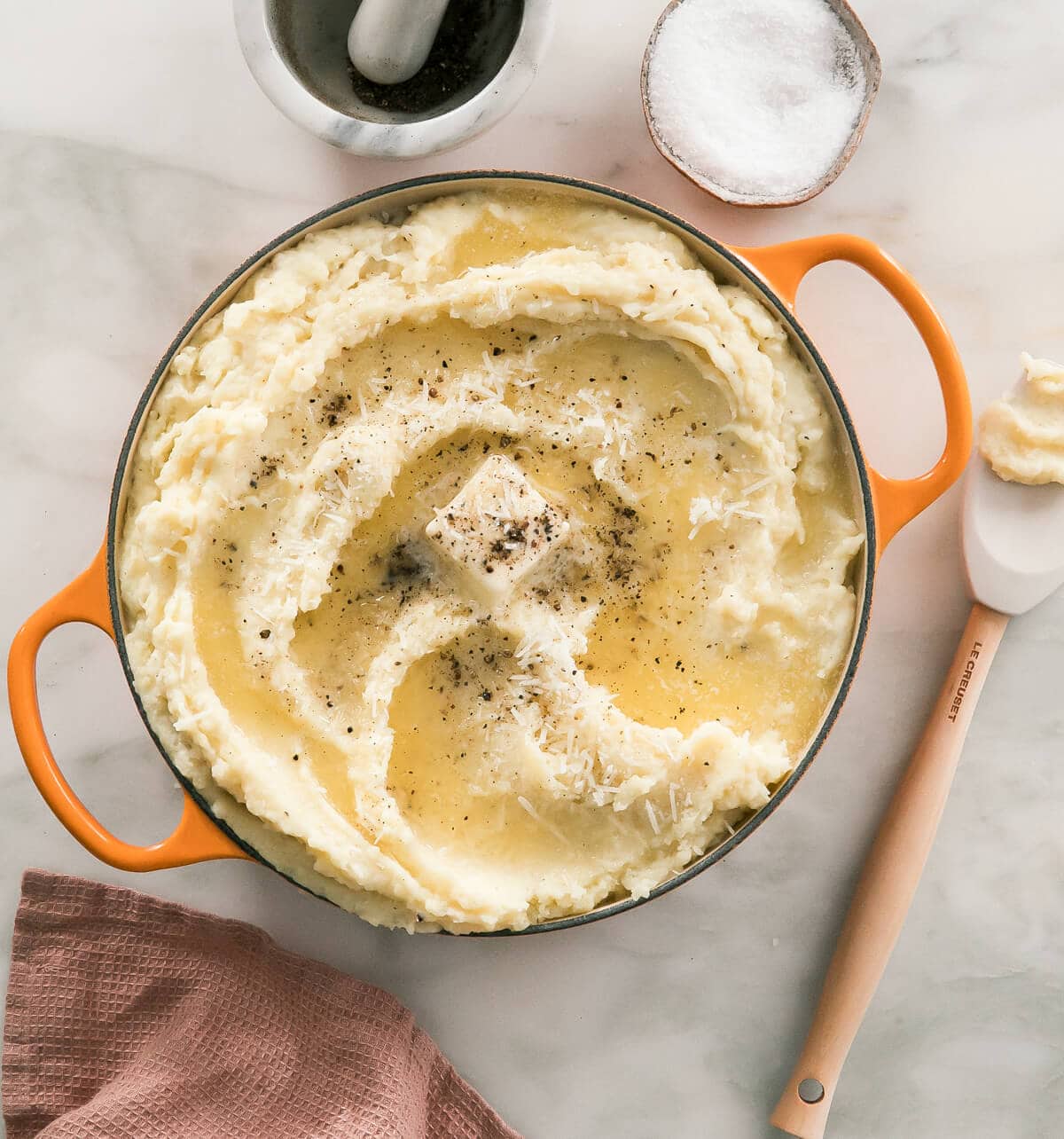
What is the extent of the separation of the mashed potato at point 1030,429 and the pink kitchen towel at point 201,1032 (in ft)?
7.91

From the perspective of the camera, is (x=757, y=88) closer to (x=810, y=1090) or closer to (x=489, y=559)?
(x=489, y=559)

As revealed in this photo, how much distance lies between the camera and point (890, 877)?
3148 mm

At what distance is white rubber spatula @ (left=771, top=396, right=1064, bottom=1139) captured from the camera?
309 cm

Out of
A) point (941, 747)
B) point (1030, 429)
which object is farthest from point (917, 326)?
point (941, 747)

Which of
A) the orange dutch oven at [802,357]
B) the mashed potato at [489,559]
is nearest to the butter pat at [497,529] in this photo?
the mashed potato at [489,559]

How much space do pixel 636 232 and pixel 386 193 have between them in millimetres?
659

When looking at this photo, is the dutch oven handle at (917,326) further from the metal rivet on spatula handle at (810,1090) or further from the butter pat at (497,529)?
the metal rivet on spatula handle at (810,1090)

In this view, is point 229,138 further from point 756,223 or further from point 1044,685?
point 1044,685

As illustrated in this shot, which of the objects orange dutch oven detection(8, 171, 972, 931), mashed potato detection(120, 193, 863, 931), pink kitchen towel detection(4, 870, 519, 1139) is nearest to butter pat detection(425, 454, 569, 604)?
mashed potato detection(120, 193, 863, 931)

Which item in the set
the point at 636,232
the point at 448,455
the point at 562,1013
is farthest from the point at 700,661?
the point at 562,1013

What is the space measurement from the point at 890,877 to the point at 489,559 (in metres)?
1.55

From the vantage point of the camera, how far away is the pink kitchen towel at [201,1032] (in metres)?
3.18

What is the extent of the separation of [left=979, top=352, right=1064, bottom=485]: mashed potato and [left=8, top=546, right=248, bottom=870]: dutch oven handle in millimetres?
2352

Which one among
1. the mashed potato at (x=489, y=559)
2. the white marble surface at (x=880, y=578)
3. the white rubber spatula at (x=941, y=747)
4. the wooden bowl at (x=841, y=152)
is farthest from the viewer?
the white marble surface at (x=880, y=578)
